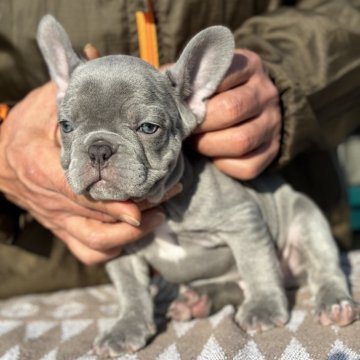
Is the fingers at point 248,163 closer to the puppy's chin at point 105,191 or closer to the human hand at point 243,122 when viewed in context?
the human hand at point 243,122

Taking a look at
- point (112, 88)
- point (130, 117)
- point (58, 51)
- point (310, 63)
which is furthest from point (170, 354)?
point (310, 63)

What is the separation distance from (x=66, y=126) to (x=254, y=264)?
1.14 meters

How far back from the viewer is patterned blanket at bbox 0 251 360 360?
2.25 m

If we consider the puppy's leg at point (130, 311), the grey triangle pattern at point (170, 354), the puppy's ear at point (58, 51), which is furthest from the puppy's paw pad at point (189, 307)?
the puppy's ear at point (58, 51)

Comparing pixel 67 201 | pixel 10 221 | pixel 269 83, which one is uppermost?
pixel 269 83

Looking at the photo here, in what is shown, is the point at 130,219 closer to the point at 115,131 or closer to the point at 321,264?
the point at 115,131

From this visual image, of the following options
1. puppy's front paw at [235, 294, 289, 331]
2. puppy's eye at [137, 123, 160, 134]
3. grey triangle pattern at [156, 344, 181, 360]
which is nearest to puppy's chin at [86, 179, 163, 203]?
puppy's eye at [137, 123, 160, 134]

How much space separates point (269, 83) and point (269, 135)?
10.7 inches

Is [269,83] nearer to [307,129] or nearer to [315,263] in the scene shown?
[307,129]

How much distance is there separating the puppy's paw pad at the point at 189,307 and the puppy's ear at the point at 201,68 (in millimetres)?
877

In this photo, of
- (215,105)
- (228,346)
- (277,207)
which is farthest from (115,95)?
(277,207)

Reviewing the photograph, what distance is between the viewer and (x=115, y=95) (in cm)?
230

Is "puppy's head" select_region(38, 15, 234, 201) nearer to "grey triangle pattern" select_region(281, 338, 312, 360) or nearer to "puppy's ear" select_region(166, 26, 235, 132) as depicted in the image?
"puppy's ear" select_region(166, 26, 235, 132)

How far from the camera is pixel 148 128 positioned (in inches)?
94.0
